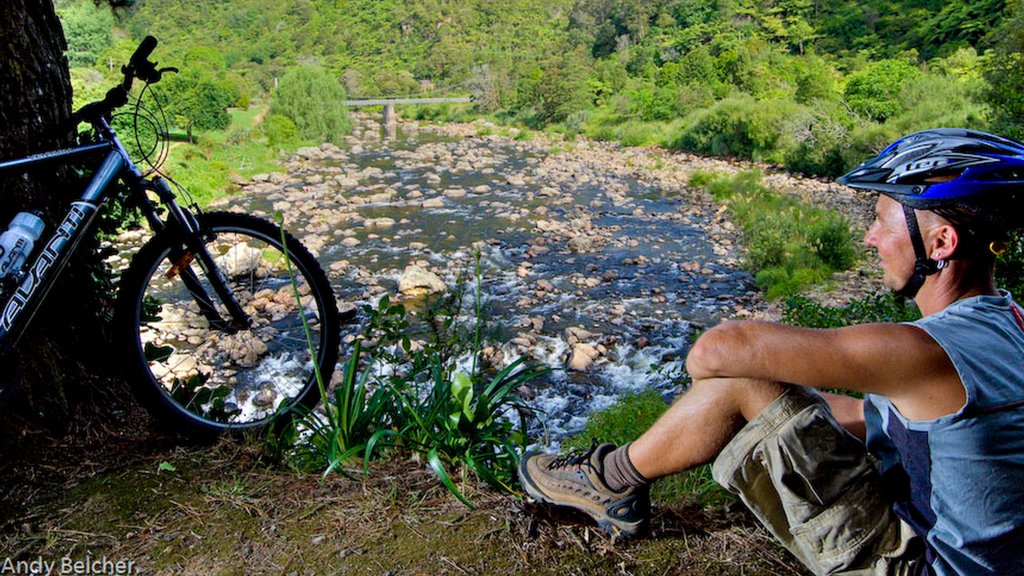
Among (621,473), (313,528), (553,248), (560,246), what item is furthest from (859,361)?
(560,246)

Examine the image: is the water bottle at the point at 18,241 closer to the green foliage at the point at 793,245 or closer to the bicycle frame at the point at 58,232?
the bicycle frame at the point at 58,232

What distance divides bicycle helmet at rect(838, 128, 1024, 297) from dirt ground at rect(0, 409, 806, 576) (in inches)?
36.5

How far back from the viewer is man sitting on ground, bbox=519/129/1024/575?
1211mm

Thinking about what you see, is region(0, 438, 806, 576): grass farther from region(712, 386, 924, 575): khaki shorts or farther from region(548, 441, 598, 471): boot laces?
region(712, 386, 924, 575): khaki shorts

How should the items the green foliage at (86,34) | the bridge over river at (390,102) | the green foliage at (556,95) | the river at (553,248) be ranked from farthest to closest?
the bridge over river at (390,102), the green foliage at (556,95), the green foliage at (86,34), the river at (553,248)

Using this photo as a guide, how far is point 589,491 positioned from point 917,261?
0.98m

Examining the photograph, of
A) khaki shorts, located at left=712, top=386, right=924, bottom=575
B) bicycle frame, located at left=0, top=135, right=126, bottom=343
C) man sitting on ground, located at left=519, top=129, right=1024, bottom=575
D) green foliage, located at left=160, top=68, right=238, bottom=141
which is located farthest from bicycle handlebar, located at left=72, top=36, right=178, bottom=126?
green foliage, located at left=160, top=68, right=238, bottom=141

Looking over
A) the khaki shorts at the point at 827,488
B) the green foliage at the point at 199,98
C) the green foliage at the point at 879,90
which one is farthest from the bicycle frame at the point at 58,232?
the green foliage at the point at 199,98

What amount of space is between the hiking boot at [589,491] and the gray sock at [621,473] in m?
0.01

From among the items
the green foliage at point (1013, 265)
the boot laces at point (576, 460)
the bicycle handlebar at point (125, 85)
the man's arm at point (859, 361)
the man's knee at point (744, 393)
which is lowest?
the green foliage at point (1013, 265)

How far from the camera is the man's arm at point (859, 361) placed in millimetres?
1209

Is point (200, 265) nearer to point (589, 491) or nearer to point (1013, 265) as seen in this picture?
point (589, 491)

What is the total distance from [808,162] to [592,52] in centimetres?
3740

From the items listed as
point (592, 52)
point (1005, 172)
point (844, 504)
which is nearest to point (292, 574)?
point (844, 504)
